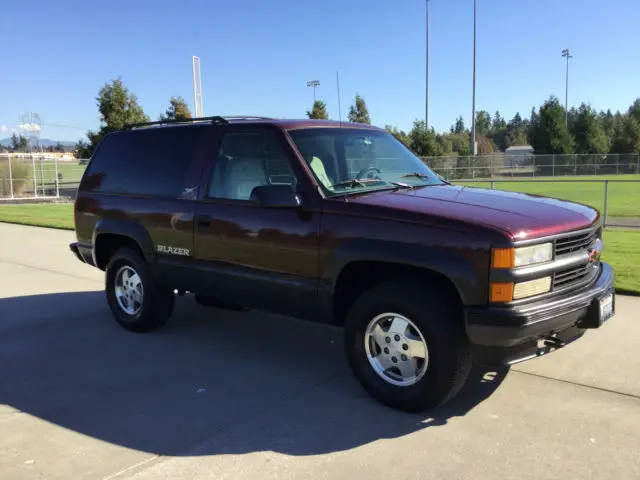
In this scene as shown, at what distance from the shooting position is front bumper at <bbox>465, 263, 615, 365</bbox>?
11.3 ft

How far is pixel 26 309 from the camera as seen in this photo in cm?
702

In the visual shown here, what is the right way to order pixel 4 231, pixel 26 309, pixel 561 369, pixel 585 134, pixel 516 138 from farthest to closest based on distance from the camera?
1. pixel 516 138
2. pixel 585 134
3. pixel 4 231
4. pixel 26 309
5. pixel 561 369

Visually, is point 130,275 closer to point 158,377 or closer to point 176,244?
point 176,244

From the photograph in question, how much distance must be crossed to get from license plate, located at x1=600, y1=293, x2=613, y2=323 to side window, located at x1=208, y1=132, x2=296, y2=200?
7.84 feet

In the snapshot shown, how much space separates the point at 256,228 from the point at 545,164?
1963 inches

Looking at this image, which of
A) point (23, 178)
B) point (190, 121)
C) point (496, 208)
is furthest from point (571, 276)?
point (23, 178)

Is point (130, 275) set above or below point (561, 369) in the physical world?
above

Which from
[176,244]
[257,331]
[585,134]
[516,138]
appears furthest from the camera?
[516,138]

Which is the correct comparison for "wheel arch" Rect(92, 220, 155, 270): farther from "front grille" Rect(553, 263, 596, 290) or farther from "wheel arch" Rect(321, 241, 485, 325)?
"front grille" Rect(553, 263, 596, 290)

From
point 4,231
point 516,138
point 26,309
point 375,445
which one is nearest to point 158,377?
point 375,445

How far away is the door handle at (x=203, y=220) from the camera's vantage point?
5.00 m

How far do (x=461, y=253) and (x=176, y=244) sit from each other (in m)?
2.84

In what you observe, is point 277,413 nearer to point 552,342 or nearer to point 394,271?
point 394,271

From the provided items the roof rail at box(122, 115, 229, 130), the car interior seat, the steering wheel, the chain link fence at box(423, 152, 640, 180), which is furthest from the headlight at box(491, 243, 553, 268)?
the chain link fence at box(423, 152, 640, 180)
